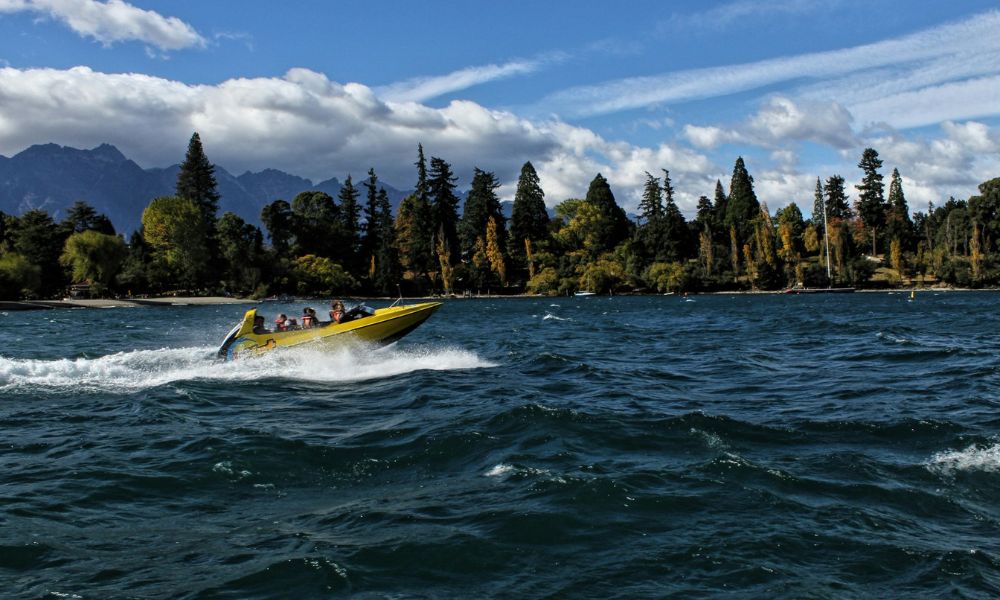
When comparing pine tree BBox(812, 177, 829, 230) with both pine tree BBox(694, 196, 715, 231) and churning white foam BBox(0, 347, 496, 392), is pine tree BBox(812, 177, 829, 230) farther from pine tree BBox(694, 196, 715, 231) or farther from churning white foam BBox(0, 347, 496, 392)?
churning white foam BBox(0, 347, 496, 392)

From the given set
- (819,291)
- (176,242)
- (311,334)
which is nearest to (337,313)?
(311,334)

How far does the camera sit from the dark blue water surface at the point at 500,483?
7.38m

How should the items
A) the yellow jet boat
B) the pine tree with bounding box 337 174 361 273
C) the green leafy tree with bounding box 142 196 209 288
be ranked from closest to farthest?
the yellow jet boat
the green leafy tree with bounding box 142 196 209 288
the pine tree with bounding box 337 174 361 273

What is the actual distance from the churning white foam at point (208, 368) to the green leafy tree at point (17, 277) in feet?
237

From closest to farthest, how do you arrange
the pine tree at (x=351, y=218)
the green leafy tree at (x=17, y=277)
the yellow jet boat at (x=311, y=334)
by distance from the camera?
1. the yellow jet boat at (x=311, y=334)
2. the green leafy tree at (x=17, y=277)
3. the pine tree at (x=351, y=218)

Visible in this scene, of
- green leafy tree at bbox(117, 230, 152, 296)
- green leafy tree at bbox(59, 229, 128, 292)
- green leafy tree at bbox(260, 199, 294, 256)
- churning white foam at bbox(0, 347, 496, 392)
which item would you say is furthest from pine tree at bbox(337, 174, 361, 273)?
churning white foam at bbox(0, 347, 496, 392)

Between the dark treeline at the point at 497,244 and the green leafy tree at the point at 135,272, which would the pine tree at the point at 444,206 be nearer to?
the dark treeline at the point at 497,244

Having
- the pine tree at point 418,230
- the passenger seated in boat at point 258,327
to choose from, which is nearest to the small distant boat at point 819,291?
the pine tree at point 418,230

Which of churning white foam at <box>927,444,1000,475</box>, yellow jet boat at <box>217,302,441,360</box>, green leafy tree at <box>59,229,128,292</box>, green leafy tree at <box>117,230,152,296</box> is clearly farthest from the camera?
green leafy tree at <box>117,230,152,296</box>

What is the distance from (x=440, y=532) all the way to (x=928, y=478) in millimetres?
6942

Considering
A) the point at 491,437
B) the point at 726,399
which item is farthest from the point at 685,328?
the point at 491,437

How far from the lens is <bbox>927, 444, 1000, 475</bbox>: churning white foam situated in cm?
1069

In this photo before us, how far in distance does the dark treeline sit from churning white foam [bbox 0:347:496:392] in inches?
3103

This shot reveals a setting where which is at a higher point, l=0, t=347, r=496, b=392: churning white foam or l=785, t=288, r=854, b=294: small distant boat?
l=0, t=347, r=496, b=392: churning white foam
